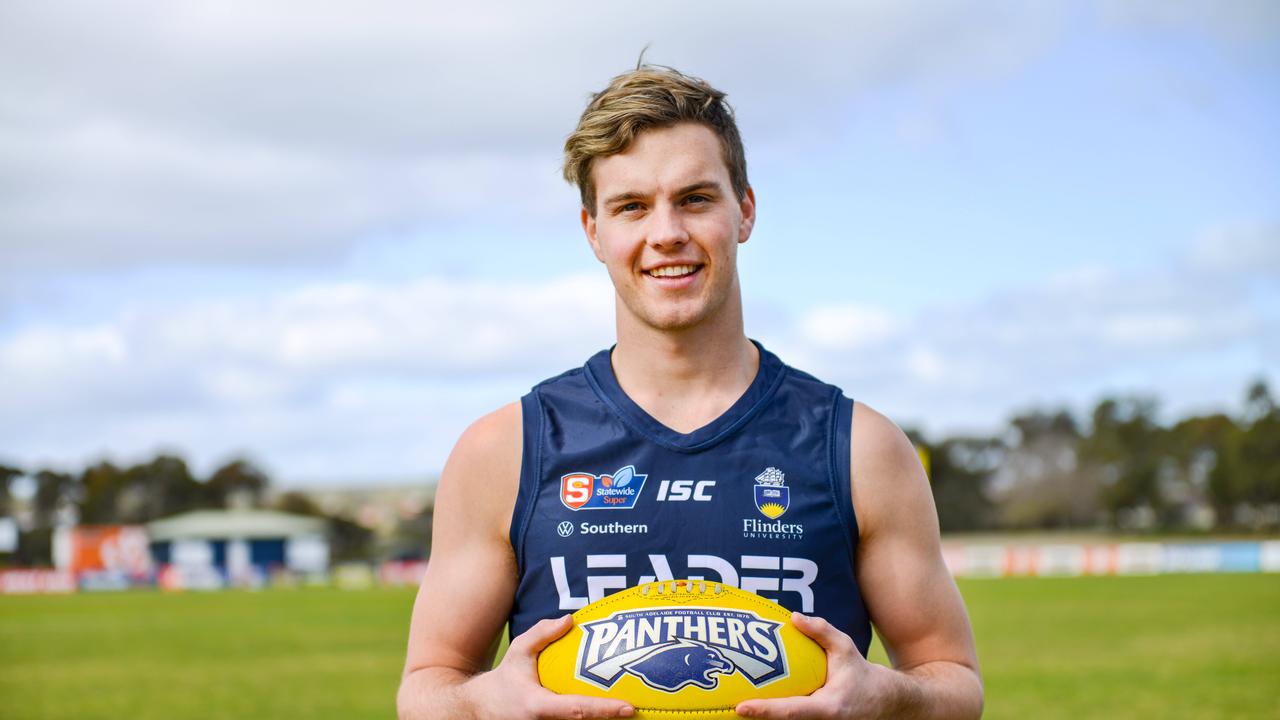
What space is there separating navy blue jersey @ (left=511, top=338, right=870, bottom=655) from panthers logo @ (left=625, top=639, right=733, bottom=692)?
14.6 inches

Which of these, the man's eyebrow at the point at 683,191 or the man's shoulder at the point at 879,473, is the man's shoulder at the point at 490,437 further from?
the man's shoulder at the point at 879,473

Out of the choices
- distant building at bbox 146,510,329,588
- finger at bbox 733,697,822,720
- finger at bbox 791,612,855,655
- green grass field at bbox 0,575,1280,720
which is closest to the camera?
finger at bbox 733,697,822,720

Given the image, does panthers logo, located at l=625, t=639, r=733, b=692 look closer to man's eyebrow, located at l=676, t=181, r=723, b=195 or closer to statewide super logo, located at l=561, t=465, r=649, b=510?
statewide super logo, located at l=561, t=465, r=649, b=510

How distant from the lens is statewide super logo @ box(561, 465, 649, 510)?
3.54m

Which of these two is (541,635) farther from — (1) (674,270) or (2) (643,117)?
(2) (643,117)

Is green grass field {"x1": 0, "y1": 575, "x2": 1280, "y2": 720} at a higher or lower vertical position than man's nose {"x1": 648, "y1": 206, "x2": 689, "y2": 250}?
lower

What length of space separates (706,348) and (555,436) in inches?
18.2

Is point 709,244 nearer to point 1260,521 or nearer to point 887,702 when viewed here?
point 887,702

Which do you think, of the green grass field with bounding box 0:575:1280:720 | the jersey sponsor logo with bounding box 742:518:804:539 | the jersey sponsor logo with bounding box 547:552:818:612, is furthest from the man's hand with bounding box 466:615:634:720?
the green grass field with bounding box 0:575:1280:720

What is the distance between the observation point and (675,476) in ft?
11.7

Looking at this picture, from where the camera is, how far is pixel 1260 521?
99.2 metres

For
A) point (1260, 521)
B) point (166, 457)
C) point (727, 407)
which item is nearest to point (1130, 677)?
point (727, 407)

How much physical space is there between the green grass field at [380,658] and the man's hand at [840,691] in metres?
13.4

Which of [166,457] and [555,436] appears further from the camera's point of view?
[166,457]
